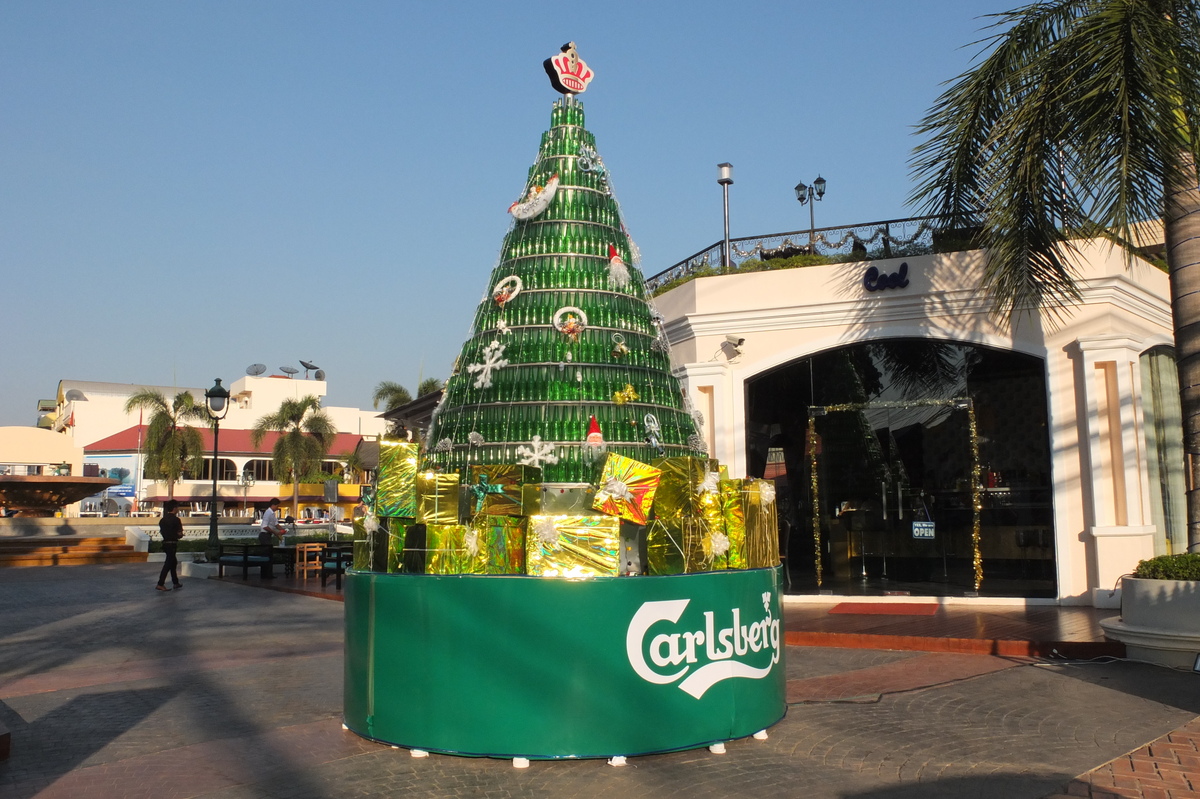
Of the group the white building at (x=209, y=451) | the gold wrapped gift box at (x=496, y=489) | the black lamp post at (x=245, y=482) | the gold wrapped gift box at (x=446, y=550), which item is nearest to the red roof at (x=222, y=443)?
the white building at (x=209, y=451)

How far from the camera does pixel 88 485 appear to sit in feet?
111

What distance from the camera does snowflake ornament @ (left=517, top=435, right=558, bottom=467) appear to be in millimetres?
8133

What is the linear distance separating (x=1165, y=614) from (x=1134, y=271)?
22.3 ft

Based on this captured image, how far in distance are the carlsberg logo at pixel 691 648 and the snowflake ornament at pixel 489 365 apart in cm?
346

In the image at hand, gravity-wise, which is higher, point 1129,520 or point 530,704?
point 1129,520

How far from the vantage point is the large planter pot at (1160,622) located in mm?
8500

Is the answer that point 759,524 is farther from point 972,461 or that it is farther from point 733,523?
point 972,461

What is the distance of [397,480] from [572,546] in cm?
139

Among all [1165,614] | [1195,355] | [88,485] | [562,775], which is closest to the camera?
[562,775]

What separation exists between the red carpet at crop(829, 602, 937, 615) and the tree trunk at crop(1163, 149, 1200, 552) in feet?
13.2

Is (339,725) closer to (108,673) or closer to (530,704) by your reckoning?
(530,704)

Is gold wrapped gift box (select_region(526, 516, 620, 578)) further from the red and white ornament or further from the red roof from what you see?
the red roof

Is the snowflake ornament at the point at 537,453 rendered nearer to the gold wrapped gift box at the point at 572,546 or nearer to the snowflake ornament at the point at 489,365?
the snowflake ornament at the point at 489,365

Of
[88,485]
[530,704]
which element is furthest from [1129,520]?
[88,485]
